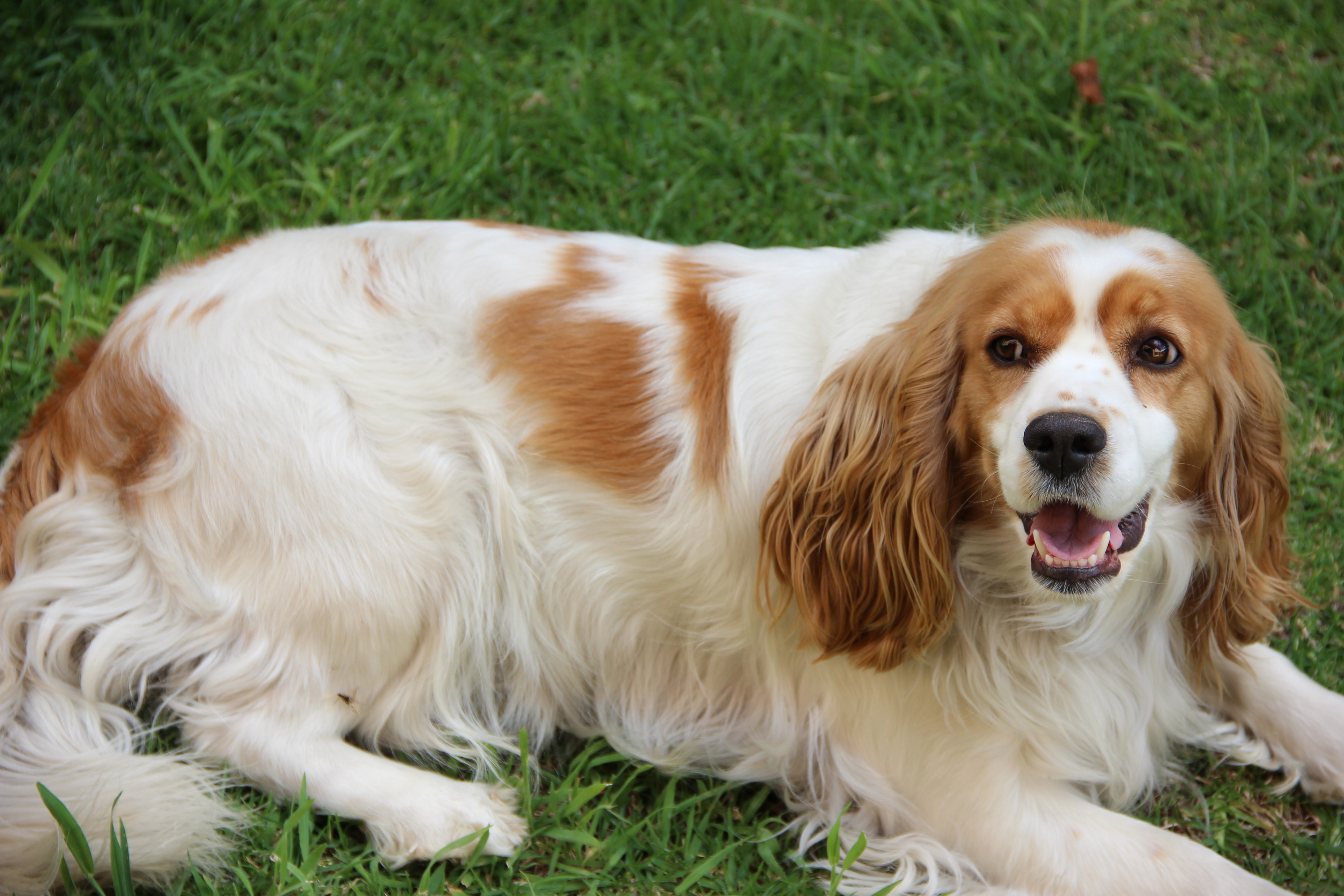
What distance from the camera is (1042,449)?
2404 millimetres

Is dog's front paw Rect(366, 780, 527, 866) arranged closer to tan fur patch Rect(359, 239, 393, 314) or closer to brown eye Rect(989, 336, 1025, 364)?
tan fur patch Rect(359, 239, 393, 314)

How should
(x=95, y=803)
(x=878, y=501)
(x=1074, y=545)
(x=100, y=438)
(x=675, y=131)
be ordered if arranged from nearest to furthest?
(x=1074, y=545), (x=878, y=501), (x=95, y=803), (x=100, y=438), (x=675, y=131)

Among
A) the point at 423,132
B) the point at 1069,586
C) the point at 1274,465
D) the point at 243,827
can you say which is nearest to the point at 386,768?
the point at 243,827

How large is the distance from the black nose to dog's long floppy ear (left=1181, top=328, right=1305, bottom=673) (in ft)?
1.64

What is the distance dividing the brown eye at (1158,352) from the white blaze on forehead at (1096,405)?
0.20ft

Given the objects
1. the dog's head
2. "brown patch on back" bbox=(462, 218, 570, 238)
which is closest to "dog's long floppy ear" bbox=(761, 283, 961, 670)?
the dog's head

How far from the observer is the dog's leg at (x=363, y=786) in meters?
3.03

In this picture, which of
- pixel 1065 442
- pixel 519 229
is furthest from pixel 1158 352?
pixel 519 229

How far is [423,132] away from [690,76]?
105 centimetres

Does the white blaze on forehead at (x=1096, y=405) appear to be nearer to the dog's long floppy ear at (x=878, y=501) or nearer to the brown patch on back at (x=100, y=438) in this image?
the dog's long floppy ear at (x=878, y=501)

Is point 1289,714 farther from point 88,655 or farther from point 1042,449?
point 88,655

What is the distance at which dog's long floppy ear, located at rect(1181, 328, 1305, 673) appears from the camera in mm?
2740

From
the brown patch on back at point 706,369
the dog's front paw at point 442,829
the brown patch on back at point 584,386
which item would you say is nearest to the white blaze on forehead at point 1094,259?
the brown patch on back at point 706,369

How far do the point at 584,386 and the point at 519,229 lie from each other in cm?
58
